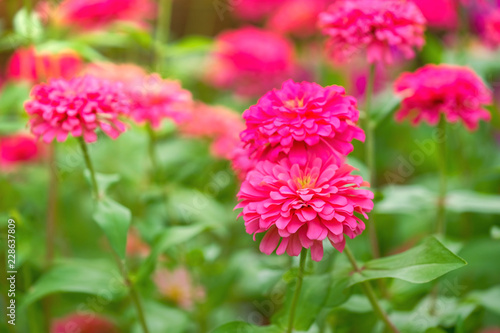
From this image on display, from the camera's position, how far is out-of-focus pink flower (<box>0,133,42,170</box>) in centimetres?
121

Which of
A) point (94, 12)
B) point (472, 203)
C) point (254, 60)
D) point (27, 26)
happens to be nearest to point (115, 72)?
point (27, 26)

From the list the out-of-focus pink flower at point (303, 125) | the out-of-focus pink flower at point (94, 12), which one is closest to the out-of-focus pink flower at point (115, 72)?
the out-of-focus pink flower at point (94, 12)

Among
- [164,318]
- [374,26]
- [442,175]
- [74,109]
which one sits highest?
[374,26]

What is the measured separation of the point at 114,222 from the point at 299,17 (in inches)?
40.5

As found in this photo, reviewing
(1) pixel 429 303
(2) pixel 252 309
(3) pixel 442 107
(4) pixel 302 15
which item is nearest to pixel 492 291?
Answer: (1) pixel 429 303

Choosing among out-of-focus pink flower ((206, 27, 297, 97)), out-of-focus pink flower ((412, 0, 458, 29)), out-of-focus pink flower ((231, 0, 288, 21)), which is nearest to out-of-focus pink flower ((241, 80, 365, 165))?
out-of-focus pink flower ((206, 27, 297, 97))

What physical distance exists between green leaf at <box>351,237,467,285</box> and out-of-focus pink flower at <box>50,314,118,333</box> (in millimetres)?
559

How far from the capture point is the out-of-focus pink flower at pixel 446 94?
749mm

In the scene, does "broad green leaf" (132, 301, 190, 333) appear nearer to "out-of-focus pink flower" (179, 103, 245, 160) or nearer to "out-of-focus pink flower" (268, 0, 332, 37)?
"out-of-focus pink flower" (179, 103, 245, 160)

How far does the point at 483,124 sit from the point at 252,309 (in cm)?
63

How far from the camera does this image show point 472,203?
886 mm

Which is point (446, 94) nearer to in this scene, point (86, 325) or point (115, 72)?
point (115, 72)

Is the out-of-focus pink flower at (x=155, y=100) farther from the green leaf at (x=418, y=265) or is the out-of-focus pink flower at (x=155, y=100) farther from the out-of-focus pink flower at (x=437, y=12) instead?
the out-of-focus pink flower at (x=437, y=12)

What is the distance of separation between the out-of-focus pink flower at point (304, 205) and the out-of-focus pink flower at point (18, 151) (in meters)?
0.79
